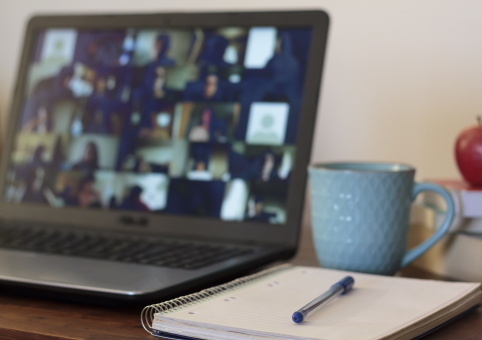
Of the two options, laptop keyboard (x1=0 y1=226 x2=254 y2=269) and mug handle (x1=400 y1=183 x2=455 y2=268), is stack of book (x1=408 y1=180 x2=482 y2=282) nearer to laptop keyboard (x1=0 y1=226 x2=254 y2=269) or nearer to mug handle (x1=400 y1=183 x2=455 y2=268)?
mug handle (x1=400 y1=183 x2=455 y2=268)

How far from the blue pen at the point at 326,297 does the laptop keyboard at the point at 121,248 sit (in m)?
0.13

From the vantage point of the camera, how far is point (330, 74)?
0.88m

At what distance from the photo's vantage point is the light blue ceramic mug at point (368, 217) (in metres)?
0.55

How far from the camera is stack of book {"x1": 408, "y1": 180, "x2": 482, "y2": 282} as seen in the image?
55 centimetres

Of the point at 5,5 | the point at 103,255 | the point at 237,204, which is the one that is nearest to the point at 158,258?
the point at 103,255

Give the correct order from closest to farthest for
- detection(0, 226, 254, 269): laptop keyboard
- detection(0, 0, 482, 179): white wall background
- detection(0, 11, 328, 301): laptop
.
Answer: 1. detection(0, 226, 254, 269): laptop keyboard
2. detection(0, 11, 328, 301): laptop
3. detection(0, 0, 482, 179): white wall background

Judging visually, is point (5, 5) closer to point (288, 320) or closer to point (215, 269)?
point (215, 269)

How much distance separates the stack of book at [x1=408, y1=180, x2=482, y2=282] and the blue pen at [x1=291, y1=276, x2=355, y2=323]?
0.54 feet

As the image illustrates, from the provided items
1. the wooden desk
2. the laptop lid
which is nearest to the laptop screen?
the laptop lid

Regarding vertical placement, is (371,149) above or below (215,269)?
above

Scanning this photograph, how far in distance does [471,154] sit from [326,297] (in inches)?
11.6

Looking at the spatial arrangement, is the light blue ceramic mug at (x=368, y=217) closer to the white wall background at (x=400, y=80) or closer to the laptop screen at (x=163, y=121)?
the laptop screen at (x=163, y=121)

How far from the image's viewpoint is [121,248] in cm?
59

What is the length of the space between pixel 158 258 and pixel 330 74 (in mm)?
481
